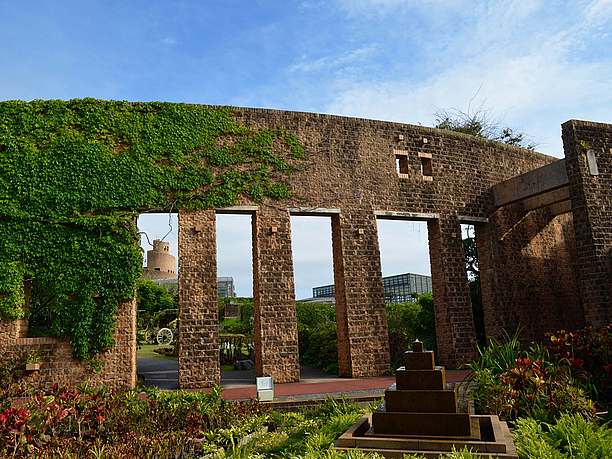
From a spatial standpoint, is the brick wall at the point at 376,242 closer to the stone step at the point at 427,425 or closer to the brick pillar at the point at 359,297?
the brick pillar at the point at 359,297

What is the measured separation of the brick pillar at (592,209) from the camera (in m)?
10.9

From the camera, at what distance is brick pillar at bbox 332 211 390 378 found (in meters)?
11.4

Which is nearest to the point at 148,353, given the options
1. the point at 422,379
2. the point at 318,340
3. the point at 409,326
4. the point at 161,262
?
the point at 318,340

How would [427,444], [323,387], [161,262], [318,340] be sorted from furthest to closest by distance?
[161,262], [318,340], [323,387], [427,444]

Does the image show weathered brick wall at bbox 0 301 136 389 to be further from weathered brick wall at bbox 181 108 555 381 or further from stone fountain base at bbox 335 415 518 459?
stone fountain base at bbox 335 415 518 459

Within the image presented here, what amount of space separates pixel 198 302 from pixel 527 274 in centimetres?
950

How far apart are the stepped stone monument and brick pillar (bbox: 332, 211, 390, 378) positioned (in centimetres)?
677

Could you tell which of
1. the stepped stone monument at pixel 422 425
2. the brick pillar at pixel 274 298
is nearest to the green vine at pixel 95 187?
the brick pillar at pixel 274 298

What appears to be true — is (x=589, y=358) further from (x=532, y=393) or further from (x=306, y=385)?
(x=306, y=385)

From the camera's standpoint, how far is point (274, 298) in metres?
11.0

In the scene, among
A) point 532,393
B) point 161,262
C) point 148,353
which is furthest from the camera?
point 161,262

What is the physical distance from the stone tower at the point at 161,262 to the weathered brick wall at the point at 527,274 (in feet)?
91.7

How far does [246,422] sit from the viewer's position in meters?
5.97

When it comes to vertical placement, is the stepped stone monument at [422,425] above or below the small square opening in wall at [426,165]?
below
